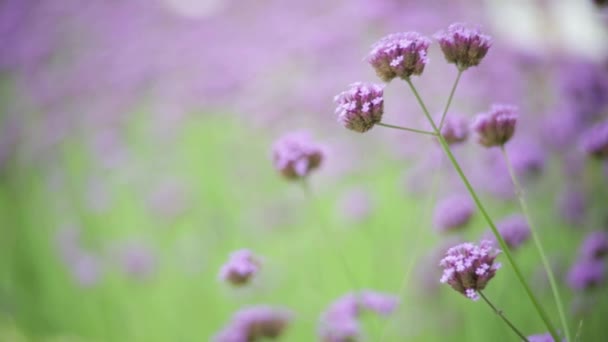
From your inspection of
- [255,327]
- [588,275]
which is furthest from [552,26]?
[255,327]

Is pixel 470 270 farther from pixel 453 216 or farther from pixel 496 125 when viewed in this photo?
pixel 453 216

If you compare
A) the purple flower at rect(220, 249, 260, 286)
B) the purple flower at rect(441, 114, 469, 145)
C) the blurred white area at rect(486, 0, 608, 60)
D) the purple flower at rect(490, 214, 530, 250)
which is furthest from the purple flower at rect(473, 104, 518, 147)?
the blurred white area at rect(486, 0, 608, 60)

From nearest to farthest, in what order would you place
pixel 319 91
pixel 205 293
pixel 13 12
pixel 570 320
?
1. pixel 570 320
2. pixel 205 293
3. pixel 319 91
4. pixel 13 12

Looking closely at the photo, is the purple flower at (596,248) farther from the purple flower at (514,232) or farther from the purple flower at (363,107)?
the purple flower at (363,107)

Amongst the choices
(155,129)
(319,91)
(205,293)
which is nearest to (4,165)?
(155,129)

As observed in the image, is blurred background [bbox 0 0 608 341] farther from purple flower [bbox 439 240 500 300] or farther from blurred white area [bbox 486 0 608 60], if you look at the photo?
purple flower [bbox 439 240 500 300]

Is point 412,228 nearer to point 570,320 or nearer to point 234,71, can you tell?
point 570,320
